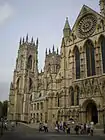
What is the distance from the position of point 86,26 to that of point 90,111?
16.6m

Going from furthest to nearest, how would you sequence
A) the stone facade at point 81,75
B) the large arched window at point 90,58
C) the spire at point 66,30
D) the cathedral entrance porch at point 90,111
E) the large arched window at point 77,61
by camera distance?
the spire at point 66,30, the large arched window at point 77,61, the large arched window at point 90,58, the cathedral entrance porch at point 90,111, the stone facade at point 81,75

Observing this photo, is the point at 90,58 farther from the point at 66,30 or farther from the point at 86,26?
the point at 66,30

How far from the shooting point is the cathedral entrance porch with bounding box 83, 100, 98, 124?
35.2 metres

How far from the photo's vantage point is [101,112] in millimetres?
32594

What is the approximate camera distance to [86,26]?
40375 millimetres

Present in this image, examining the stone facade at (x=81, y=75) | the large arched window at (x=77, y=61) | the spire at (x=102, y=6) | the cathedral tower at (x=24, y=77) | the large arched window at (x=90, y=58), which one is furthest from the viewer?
the cathedral tower at (x=24, y=77)

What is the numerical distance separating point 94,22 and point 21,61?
5231 centimetres

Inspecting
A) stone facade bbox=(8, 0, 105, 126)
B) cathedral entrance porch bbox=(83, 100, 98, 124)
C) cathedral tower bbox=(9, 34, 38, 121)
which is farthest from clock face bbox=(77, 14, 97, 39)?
cathedral tower bbox=(9, 34, 38, 121)

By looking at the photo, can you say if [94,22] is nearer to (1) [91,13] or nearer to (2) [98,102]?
(1) [91,13]

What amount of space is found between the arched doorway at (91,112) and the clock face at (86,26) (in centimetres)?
1316

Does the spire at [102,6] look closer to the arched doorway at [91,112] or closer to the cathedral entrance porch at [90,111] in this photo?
the cathedral entrance porch at [90,111]

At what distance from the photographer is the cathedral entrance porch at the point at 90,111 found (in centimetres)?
3515

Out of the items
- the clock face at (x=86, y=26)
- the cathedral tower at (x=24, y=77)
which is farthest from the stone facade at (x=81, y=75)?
the cathedral tower at (x=24, y=77)

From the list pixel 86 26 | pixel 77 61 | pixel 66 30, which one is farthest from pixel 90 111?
pixel 66 30
